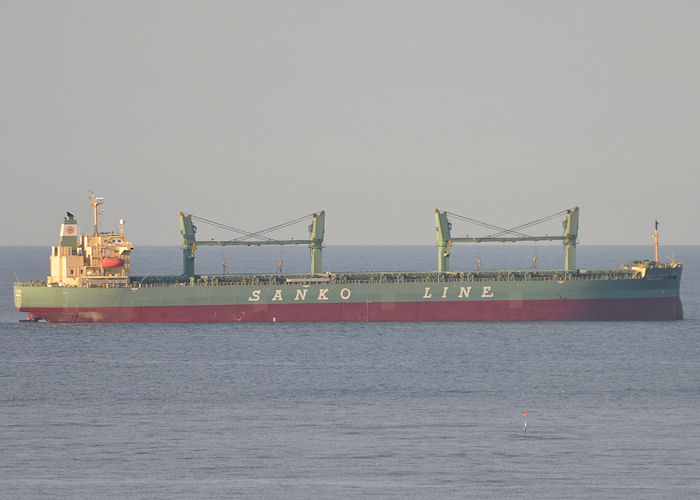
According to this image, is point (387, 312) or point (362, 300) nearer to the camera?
point (362, 300)

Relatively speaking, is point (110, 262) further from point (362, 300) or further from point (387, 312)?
point (387, 312)

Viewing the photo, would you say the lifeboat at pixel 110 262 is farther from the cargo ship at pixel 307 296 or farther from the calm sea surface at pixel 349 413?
the calm sea surface at pixel 349 413

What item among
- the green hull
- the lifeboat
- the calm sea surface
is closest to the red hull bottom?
the green hull

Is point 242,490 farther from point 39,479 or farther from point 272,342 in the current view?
point 272,342

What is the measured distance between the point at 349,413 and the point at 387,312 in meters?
32.3

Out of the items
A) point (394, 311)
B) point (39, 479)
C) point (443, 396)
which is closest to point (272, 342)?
point (394, 311)

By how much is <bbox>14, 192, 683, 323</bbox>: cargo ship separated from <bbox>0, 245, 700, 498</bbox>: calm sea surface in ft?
8.92

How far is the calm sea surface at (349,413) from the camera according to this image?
39656mm

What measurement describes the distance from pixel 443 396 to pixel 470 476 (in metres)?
14.4

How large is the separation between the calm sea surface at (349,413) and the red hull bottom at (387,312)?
237cm

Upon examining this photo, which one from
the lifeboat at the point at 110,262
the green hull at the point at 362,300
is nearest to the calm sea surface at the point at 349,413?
the green hull at the point at 362,300

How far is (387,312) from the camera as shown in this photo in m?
82.1

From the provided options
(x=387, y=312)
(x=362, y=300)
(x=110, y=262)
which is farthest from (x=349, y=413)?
(x=110, y=262)

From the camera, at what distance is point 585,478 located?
3984cm
